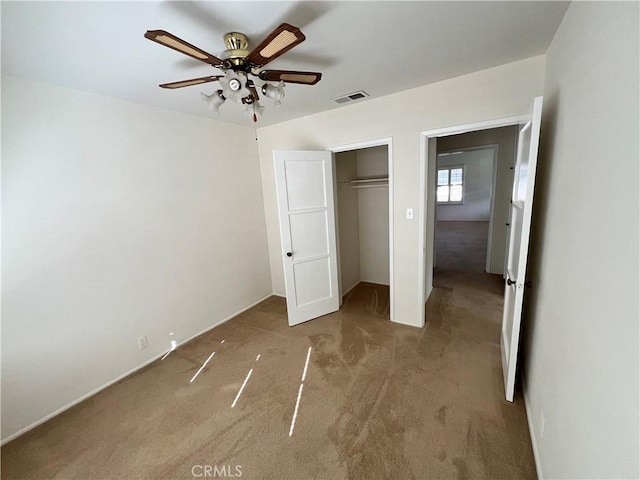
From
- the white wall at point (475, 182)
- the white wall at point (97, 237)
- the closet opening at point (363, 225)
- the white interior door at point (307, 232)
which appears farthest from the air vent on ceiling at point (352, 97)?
the white wall at point (475, 182)

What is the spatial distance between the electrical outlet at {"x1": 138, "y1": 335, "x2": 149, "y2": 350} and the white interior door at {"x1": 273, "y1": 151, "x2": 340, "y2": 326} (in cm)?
146

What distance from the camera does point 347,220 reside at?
3.84 metres

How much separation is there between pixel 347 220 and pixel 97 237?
2.90 meters

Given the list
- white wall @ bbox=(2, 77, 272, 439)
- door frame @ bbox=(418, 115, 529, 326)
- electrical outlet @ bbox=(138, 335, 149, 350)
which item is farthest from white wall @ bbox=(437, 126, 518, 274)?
electrical outlet @ bbox=(138, 335, 149, 350)

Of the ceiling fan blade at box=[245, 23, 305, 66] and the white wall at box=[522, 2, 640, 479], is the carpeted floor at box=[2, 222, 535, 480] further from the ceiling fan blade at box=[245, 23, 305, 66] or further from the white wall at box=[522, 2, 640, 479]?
the ceiling fan blade at box=[245, 23, 305, 66]

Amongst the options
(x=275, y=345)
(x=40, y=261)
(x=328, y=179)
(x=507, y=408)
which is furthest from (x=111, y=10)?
(x=507, y=408)

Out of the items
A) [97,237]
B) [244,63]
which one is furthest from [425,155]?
[97,237]

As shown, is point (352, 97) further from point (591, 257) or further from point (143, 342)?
point (143, 342)

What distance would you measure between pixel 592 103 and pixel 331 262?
2.60 m

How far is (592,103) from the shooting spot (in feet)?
3.32

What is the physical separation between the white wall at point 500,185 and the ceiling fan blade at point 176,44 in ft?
14.3

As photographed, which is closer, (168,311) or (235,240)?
(168,311)

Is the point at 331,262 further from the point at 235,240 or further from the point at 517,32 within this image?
the point at 517,32

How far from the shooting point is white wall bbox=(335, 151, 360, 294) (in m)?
3.65
